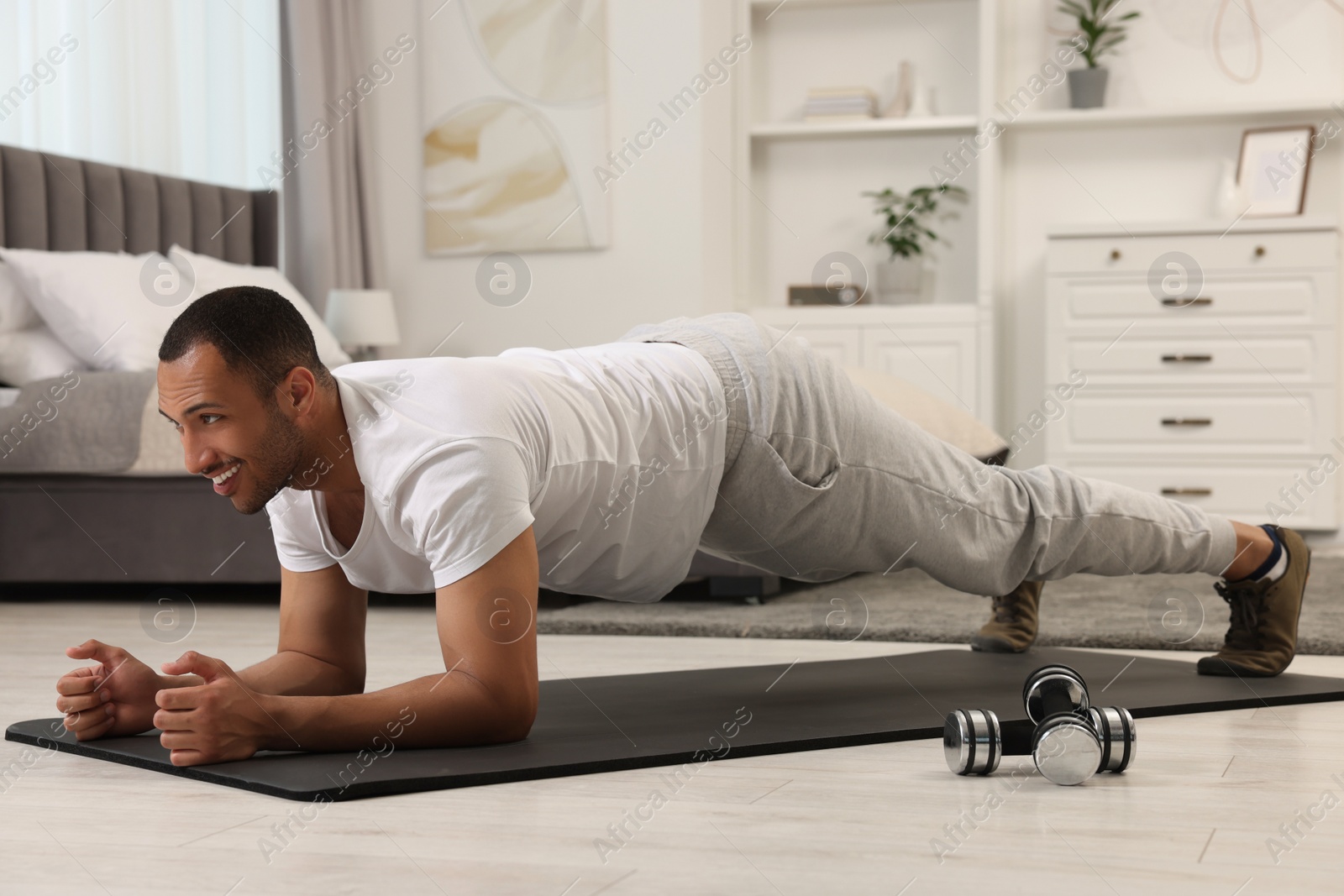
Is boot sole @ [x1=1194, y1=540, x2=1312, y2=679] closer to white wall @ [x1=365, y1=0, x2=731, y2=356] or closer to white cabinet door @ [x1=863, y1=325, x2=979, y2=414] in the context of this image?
white cabinet door @ [x1=863, y1=325, x2=979, y2=414]

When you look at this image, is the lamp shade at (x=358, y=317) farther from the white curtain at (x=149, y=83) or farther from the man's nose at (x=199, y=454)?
the man's nose at (x=199, y=454)

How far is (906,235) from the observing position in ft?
18.5

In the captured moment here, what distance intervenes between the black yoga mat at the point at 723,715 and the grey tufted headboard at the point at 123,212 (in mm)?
2652

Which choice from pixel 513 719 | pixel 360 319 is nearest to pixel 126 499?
pixel 360 319

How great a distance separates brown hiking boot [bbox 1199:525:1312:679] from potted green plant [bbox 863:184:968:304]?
11.0 ft

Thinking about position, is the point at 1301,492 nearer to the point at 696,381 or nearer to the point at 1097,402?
the point at 1097,402

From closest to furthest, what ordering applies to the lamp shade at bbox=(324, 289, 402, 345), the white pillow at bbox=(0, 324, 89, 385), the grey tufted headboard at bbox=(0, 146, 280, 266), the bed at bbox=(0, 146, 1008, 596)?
1. the bed at bbox=(0, 146, 1008, 596)
2. the white pillow at bbox=(0, 324, 89, 385)
3. the grey tufted headboard at bbox=(0, 146, 280, 266)
4. the lamp shade at bbox=(324, 289, 402, 345)

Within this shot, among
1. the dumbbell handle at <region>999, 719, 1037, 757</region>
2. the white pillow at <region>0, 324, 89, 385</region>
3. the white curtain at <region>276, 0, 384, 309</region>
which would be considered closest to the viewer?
the dumbbell handle at <region>999, 719, 1037, 757</region>

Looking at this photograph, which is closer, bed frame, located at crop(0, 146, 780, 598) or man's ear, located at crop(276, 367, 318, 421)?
man's ear, located at crop(276, 367, 318, 421)

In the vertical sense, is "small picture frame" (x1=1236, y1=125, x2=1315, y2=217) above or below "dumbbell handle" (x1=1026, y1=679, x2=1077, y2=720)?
above

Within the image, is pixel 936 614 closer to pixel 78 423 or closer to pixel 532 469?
pixel 532 469

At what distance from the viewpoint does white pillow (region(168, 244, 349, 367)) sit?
4.39m

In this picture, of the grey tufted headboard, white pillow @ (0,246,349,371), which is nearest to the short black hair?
white pillow @ (0,246,349,371)

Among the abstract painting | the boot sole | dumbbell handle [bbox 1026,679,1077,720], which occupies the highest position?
the abstract painting
